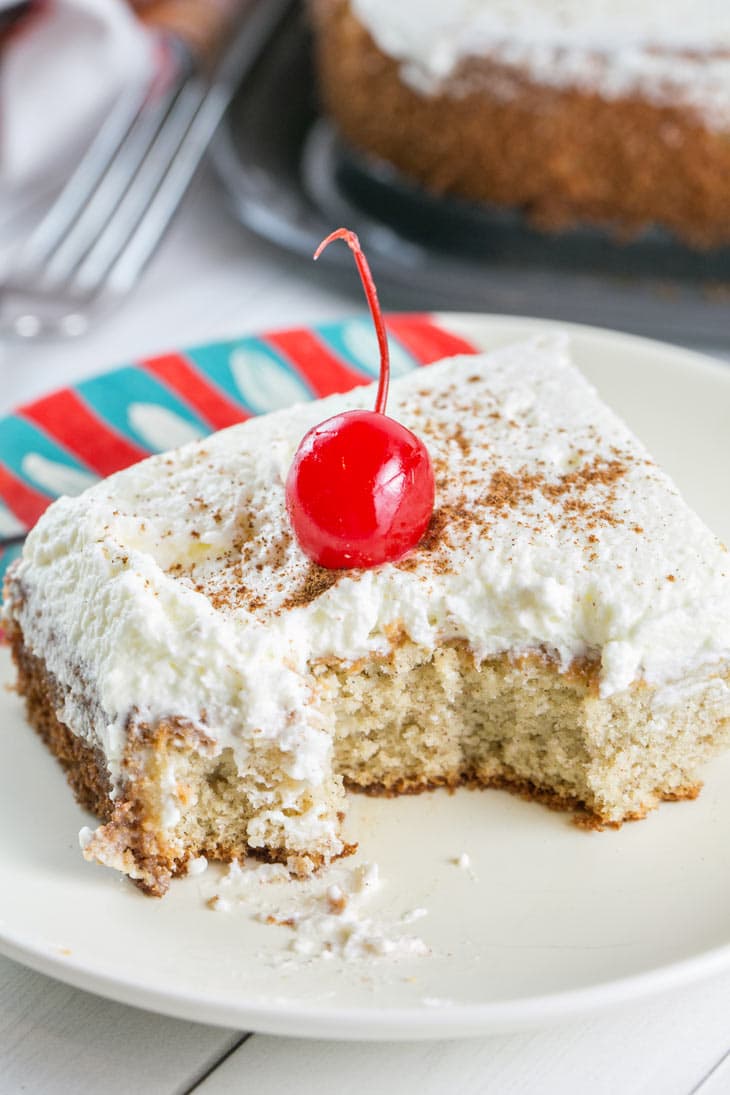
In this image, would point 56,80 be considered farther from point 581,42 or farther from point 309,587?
point 309,587

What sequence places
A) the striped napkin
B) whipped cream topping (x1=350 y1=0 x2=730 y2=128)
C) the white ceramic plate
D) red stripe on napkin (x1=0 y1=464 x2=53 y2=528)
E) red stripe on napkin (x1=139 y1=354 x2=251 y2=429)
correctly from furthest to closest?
1. whipped cream topping (x1=350 y1=0 x2=730 y2=128)
2. red stripe on napkin (x1=139 y1=354 x2=251 y2=429)
3. the striped napkin
4. red stripe on napkin (x1=0 y1=464 x2=53 y2=528)
5. the white ceramic plate

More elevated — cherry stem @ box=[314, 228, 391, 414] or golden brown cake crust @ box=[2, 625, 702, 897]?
cherry stem @ box=[314, 228, 391, 414]

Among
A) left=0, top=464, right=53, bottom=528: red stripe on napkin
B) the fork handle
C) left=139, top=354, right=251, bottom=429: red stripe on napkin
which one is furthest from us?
the fork handle

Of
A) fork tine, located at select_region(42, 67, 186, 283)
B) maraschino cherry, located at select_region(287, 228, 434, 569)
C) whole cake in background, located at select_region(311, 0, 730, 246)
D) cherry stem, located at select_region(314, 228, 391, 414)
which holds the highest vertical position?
cherry stem, located at select_region(314, 228, 391, 414)

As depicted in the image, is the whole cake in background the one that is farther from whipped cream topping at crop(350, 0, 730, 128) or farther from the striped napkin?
the striped napkin

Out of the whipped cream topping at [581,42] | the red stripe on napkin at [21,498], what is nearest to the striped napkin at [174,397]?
the red stripe on napkin at [21,498]

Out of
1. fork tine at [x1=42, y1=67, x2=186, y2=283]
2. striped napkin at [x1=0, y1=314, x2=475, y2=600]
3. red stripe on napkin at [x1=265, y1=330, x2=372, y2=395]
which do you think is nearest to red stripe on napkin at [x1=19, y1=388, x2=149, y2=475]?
striped napkin at [x1=0, y1=314, x2=475, y2=600]
